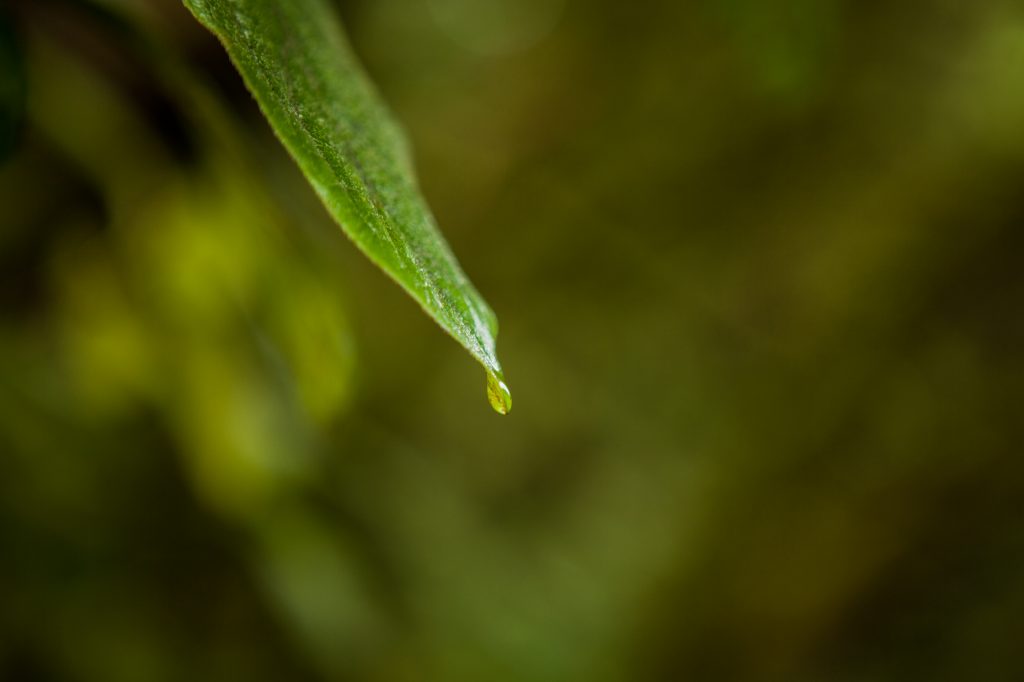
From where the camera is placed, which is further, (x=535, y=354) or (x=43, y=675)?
(x=535, y=354)

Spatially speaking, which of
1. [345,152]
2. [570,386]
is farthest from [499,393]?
[570,386]

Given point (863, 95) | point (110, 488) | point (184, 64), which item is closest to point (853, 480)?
point (863, 95)

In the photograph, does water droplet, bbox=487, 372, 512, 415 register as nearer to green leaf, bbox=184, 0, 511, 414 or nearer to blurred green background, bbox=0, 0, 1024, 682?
green leaf, bbox=184, 0, 511, 414

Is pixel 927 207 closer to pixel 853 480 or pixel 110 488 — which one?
pixel 853 480

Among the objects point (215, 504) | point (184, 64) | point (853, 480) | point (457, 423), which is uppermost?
A: point (184, 64)

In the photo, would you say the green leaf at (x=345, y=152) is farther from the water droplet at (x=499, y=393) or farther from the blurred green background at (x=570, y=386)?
the blurred green background at (x=570, y=386)

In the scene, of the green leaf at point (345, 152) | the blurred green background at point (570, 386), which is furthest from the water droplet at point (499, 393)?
the blurred green background at point (570, 386)
